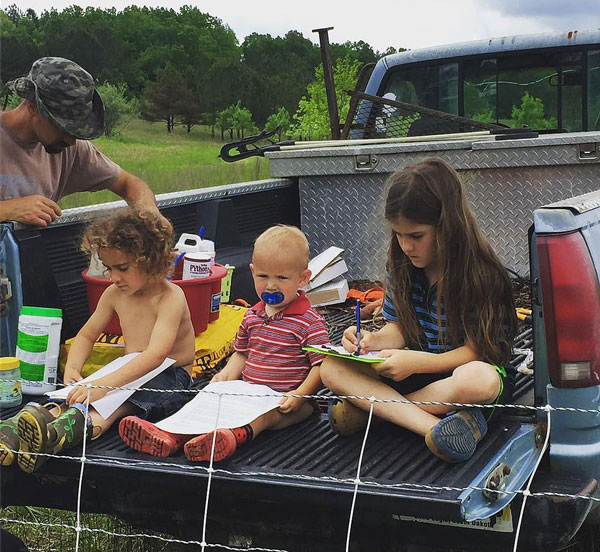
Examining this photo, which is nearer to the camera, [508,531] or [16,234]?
[508,531]

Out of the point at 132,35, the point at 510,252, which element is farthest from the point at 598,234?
the point at 132,35

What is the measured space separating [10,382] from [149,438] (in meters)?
0.68

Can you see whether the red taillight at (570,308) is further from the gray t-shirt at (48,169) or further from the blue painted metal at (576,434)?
the gray t-shirt at (48,169)

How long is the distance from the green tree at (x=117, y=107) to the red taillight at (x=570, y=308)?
1156 inches

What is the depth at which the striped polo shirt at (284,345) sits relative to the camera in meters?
3.41

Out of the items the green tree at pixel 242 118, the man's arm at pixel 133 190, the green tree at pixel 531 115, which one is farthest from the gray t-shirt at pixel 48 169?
the green tree at pixel 242 118

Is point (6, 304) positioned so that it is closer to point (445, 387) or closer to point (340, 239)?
point (445, 387)

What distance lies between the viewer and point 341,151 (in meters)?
5.50

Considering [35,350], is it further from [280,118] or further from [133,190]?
[280,118]

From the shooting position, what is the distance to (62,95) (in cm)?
421

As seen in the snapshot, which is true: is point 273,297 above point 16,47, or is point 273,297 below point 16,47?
below

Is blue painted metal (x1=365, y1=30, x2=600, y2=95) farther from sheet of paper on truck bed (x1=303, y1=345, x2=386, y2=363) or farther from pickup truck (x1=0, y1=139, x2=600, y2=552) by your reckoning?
sheet of paper on truck bed (x1=303, y1=345, x2=386, y2=363)

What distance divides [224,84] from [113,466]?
3543 cm

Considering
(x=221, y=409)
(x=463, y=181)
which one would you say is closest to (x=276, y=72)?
(x=463, y=181)
